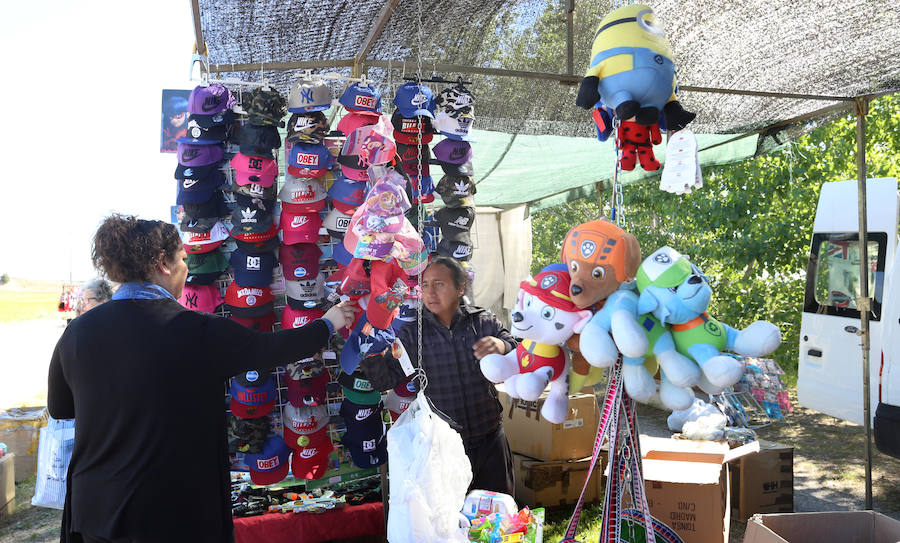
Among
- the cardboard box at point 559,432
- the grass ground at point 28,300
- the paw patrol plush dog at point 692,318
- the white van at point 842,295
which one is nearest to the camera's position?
the paw patrol plush dog at point 692,318

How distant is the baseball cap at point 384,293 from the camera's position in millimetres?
2436

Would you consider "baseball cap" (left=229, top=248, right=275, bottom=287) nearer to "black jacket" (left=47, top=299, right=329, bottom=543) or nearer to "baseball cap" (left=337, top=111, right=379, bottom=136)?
"baseball cap" (left=337, top=111, right=379, bottom=136)

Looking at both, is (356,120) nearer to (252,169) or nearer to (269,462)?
(252,169)

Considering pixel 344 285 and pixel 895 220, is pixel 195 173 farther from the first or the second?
pixel 895 220

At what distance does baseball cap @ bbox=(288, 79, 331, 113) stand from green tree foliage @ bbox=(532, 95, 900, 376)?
4.18m

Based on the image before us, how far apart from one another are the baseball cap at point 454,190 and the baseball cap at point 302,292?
0.87 meters

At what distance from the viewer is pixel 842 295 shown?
5277 millimetres

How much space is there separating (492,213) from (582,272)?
7.84 metres

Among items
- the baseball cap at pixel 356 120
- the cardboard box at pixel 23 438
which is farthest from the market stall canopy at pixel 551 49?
the cardboard box at pixel 23 438

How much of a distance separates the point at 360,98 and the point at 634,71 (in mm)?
1328

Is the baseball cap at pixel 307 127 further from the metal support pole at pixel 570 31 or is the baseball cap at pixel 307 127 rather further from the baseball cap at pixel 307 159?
the metal support pole at pixel 570 31

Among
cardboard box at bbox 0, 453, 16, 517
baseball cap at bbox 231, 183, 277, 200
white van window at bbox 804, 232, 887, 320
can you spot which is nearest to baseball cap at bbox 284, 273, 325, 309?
baseball cap at bbox 231, 183, 277, 200

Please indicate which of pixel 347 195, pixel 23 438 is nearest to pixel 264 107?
pixel 347 195

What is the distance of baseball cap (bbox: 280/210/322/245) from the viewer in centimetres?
290
